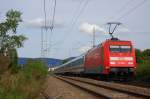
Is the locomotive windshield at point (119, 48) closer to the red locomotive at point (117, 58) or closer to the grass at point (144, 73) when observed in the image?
the red locomotive at point (117, 58)

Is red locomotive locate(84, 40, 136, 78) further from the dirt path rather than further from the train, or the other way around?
the dirt path

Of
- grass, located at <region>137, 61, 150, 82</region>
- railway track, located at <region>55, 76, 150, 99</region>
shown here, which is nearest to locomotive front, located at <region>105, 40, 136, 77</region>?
grass, located at <region>137, 61, 150, 82</region>

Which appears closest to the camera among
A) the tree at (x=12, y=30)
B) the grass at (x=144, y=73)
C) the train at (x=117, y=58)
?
the train at (x=117, y=58)

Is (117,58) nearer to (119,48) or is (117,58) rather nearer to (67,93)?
(119,48)

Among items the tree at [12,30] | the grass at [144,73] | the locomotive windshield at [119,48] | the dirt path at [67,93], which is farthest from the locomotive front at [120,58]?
the tree at [12,30]

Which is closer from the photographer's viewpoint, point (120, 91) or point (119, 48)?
point (120, 91)

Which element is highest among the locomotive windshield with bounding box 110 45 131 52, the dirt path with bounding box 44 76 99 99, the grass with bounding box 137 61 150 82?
the locomotive windshield with bounding box 110 45 131 52

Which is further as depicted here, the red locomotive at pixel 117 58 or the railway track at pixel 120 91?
the red locomotive at pixel 117 58

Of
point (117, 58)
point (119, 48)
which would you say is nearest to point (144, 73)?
point (119, 48)

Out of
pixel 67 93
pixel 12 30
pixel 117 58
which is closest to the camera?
pixel 67 93

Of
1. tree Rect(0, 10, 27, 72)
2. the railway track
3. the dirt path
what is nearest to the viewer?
the railway track

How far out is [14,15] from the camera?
6003cm

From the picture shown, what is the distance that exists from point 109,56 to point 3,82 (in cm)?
1389

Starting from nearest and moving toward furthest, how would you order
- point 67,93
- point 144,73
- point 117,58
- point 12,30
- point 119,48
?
point 67,93, point 117,58, point 119,48, point 144,73, point 12,30
